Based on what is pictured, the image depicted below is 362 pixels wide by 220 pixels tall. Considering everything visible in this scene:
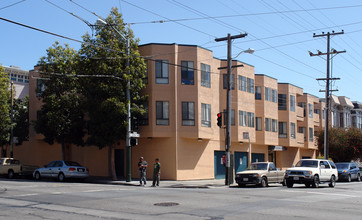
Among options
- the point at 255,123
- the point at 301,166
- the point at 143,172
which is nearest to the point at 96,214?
the point at 143,172

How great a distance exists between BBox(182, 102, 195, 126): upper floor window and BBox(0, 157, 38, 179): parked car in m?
12.3

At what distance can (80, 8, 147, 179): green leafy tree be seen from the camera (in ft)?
91.6

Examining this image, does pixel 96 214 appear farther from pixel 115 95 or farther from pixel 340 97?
pixel 340 97

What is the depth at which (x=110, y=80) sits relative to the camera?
2838 centimetres

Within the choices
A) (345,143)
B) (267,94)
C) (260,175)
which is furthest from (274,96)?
(260,175)

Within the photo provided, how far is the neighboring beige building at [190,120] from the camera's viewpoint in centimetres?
3091

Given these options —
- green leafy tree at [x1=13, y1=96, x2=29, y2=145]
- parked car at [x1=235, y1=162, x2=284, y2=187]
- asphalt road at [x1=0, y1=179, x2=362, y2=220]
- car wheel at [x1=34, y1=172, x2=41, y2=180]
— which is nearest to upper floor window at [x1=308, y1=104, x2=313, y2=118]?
parked car at [x1=235, y1=162, x2=284, y2=187]

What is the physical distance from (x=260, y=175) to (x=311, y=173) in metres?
2.88

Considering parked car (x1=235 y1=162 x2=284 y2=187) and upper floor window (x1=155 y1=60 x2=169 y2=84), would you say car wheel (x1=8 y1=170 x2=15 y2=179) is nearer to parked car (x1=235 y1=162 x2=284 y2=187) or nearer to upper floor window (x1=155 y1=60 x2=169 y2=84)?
upper floor window (x1=155 y1=60 x2=169 y2=84)

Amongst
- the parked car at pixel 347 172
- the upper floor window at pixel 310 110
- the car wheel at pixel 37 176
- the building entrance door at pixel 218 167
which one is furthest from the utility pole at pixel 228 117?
the upper floor window at pixel 310 110

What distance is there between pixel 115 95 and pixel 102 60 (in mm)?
2513

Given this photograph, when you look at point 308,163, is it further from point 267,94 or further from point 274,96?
point 274,96

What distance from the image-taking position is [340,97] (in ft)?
212

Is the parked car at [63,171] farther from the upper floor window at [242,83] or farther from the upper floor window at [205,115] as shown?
the upper floor window at [242,83]
